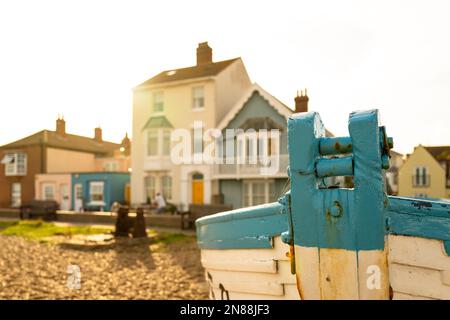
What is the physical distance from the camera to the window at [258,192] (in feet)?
70.9

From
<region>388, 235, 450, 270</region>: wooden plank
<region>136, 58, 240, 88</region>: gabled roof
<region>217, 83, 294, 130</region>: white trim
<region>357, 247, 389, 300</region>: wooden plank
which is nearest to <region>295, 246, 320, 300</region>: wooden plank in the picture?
<region>357, 247, 389, 300</region>: wooden plank

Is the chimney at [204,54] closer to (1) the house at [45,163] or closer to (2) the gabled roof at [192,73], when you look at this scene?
(2) the gabled roof at [192,73]

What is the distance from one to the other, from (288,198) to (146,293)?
601 centimetres

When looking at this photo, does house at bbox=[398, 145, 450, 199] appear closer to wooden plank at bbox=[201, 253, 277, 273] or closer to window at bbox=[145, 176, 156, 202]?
window at bbox=[145, 176, 156, 202]

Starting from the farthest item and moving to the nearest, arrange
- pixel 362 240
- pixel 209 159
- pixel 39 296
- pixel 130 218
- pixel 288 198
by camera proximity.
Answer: pixel 209 159 → pixel 130 218 → pixel 39 296 → pixel 288 198 → pixel 362 240

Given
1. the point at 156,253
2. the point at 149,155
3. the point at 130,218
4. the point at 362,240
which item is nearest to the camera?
the point at 362,240

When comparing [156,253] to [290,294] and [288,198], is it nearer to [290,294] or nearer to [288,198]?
[290,294]

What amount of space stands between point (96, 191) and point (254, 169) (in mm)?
13240

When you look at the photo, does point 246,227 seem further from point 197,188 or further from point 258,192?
point 197,188

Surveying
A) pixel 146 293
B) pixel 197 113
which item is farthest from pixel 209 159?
pixel 146 293

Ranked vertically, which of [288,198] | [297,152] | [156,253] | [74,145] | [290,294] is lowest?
[156,253]

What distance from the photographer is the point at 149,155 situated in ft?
82.3

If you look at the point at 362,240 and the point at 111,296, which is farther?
the point at 111,296

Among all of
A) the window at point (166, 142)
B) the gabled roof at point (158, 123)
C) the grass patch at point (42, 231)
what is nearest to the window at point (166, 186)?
the window at point (166, 142)
